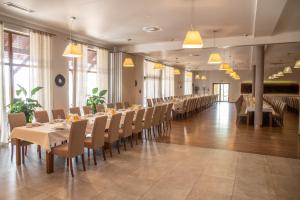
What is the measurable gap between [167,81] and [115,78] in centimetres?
758

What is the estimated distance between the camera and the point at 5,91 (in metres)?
5.80

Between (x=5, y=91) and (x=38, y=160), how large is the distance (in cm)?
236

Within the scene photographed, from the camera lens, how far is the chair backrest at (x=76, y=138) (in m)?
3.67

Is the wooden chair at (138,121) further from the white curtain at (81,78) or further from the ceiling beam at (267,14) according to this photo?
the ceiling beam at (267,14)

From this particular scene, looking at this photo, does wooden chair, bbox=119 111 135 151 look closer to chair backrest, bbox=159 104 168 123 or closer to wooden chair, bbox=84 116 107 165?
wooden chair, bbox=84 116 107 165

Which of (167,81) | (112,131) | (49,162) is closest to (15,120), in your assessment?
(49,162)

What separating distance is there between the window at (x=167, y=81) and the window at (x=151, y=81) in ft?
2.23

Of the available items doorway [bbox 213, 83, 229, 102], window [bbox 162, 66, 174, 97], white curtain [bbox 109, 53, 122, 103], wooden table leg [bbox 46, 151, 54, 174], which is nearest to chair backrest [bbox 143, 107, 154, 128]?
wooden table leg [bbox 46, 151, 54, 174]

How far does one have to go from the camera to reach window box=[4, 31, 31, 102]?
5.95 m

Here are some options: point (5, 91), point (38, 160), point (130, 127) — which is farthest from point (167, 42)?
point (38, 160)

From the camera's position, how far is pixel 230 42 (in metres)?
8.19

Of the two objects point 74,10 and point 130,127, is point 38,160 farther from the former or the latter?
point 74,10

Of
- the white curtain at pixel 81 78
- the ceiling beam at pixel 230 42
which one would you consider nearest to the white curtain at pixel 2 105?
the white curtain at pixel 81 78

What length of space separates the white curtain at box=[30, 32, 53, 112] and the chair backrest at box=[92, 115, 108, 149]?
10.7 feet
